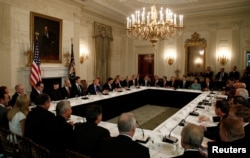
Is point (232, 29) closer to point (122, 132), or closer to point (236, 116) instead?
point (236, 116)

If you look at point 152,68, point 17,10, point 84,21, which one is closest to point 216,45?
point 152,68

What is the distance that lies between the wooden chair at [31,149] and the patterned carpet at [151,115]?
144 inches

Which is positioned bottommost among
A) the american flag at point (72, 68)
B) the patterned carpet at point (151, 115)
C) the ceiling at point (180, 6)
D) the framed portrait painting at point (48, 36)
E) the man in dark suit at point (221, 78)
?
the patterned carpet at point (151, 115)

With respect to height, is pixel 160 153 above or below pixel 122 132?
below

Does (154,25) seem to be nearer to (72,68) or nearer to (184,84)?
(72,68)

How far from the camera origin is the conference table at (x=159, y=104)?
2.33 meters

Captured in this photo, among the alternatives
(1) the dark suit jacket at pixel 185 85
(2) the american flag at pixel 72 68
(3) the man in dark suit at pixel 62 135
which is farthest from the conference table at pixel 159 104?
(2) the american flag at pixel 72 68

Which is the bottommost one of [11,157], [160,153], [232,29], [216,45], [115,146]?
[11,157]

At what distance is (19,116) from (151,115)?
189 inches

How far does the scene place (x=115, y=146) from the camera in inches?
63.8

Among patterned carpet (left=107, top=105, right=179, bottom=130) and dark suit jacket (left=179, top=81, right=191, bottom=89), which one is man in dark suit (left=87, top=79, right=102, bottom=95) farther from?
dark suit jacket (left=179, top=81, right=191, bottom=89)

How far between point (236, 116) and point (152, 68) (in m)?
9.17

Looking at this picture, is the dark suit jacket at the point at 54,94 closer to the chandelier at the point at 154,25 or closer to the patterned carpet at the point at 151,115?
the patterned carpet at the point at 151,115

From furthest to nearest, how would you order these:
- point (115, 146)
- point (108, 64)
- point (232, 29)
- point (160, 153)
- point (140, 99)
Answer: point (108, 64) → point (232, 29) → point (140, 99) → point (160, 153) → point (115, 146)
